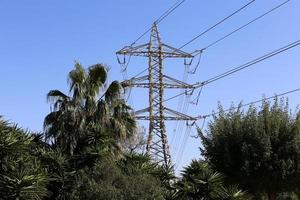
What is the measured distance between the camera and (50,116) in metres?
28.1

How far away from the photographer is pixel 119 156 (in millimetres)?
26141

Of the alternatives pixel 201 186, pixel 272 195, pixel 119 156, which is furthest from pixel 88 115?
pixel 272 195

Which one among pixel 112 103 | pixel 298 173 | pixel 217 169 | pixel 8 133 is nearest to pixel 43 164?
pixel 8 133

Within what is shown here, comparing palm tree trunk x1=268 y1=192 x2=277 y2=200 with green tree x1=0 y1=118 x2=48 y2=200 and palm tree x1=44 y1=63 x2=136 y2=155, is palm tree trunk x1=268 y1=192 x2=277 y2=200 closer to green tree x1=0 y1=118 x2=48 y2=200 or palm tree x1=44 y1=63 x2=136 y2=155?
palm tree x1=44 y1=63 x2=136 y2=155

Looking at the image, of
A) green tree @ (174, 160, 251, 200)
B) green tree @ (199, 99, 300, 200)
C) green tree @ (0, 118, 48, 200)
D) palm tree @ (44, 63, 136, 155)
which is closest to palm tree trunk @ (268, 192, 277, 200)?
green tree @ (199, 99, 300, 200)

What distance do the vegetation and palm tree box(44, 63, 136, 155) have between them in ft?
0.14

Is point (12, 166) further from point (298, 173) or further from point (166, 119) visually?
point (166, 119)

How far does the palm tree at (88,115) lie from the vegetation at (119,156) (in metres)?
0.04

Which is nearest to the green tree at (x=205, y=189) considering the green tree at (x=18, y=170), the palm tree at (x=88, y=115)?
the palm tree at (x=88, y=115)

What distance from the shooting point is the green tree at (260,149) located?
28469 millimetres

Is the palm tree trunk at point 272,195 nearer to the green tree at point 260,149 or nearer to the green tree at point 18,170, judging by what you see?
the green tree at point 260,149

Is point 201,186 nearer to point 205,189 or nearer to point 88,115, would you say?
point 205,189

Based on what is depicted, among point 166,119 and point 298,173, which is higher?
point 166,119

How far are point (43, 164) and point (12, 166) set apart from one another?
337cm
